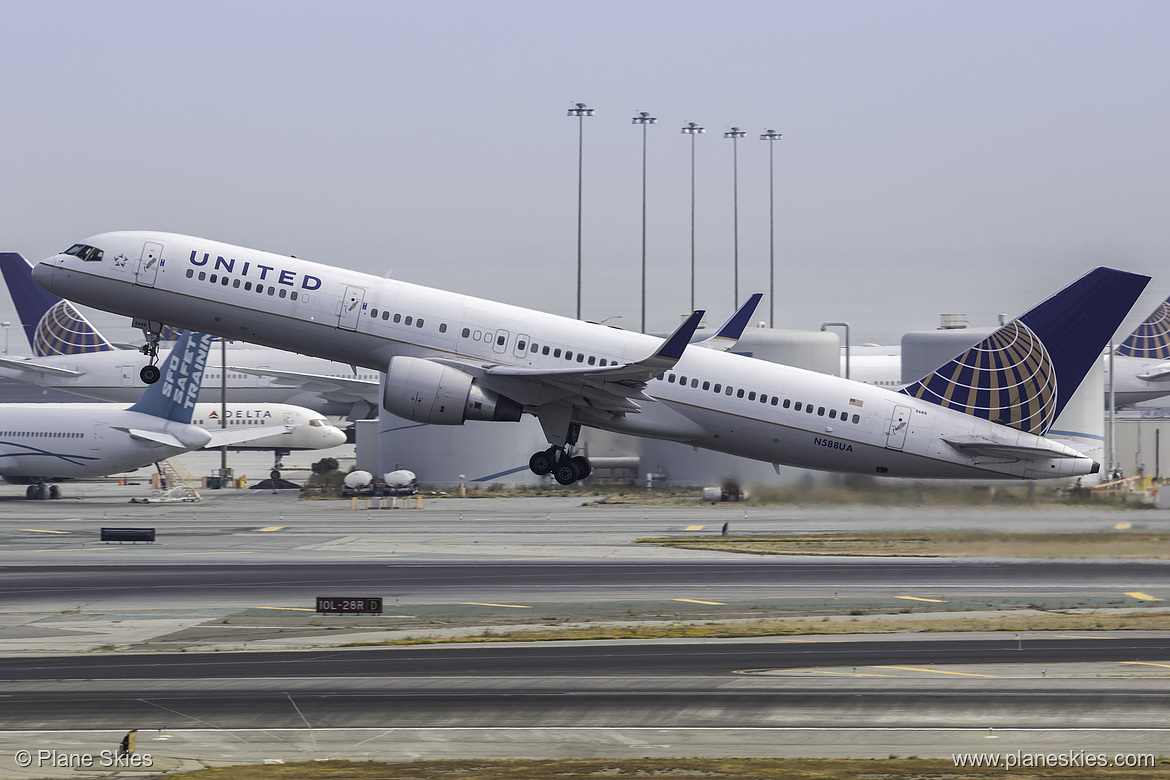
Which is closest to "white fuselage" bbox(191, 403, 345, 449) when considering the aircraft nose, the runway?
the runway

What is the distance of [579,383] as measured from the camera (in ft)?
121

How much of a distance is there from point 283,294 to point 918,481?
22.4 m

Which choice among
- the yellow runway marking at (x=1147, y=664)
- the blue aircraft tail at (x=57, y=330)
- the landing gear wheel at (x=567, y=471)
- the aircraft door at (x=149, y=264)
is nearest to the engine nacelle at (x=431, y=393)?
the landing gear wheel at (x=567, y=471)

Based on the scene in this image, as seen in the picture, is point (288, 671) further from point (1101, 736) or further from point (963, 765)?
point (1101, 736)

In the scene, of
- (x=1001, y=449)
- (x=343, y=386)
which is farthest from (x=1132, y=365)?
(x=1001, y=449)

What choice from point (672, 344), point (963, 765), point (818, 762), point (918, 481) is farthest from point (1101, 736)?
point (918, 481)

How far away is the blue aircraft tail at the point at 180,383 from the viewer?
75500 millimetres

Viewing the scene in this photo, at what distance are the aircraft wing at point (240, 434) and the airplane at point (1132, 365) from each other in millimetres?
43374

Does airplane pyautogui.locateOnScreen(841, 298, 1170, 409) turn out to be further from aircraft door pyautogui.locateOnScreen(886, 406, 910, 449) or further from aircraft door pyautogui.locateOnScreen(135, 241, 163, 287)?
aircraft door pyautogui.locateOnScreen(135, 241, 163, 287)

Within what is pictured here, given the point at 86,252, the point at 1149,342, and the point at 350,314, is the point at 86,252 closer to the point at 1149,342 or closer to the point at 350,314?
the point at 350,314

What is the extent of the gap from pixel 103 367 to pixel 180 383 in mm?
34389

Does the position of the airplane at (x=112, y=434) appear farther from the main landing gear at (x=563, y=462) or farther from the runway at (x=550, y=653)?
the main landing gear at (x=563, y=462)

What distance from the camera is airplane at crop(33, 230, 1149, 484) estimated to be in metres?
37.5

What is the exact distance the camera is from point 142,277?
38.0 meters
